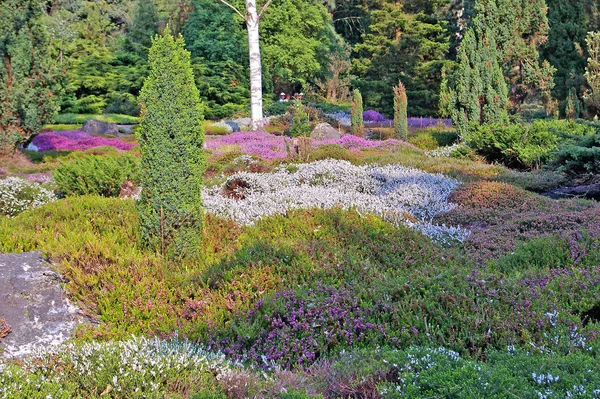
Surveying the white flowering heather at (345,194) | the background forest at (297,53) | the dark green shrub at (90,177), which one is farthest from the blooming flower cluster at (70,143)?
the background forest at (297,53)

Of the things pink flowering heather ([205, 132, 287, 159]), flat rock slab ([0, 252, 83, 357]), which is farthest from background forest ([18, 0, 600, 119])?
flat rock slab ([0, 252, 83, 357])

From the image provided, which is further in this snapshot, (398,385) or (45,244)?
(45,244)

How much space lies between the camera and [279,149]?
16.6 metres

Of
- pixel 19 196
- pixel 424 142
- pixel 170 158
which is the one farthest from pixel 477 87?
pixel 170 158

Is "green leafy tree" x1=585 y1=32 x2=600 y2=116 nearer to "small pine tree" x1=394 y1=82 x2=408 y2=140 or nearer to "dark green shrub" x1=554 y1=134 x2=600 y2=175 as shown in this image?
"small pine tree" x1=394 y1=82 x2=408 y2=140

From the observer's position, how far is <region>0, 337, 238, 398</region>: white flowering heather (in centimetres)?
304

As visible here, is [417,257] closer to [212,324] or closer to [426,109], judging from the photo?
[212,324]

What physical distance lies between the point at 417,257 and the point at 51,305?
384 centimetres

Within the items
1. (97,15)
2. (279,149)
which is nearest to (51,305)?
(279,149)

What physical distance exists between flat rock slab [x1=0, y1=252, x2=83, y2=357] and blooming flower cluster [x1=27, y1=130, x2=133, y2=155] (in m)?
13.6

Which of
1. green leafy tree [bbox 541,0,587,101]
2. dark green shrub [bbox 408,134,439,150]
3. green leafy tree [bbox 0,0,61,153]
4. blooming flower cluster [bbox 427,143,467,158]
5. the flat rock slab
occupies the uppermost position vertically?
green leafy tree [bbox 541,0,587,101]

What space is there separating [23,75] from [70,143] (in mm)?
4798

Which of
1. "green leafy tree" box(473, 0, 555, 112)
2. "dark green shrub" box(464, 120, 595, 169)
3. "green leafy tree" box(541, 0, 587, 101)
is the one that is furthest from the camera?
"green leafy tree" box(541, 0, 587, 101)

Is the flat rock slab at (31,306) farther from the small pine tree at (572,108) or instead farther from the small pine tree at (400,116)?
the small pine tree at (572,108)
